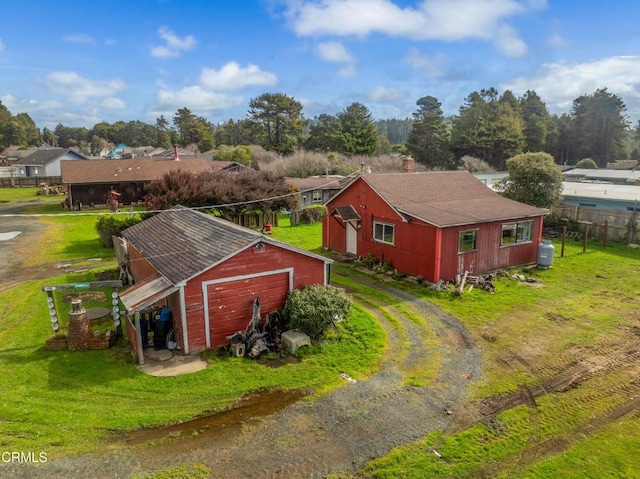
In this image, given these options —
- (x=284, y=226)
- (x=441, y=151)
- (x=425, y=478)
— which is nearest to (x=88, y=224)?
(x=284, y=226)

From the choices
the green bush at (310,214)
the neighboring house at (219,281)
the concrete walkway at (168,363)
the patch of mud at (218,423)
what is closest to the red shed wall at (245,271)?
the neighboring house at (219,281)

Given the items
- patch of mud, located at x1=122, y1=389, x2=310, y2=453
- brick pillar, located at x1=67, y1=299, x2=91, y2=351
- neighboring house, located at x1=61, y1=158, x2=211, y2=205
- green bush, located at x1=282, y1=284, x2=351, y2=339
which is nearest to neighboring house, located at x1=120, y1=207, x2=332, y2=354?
green bush, located at x1=282, y1=284, x2=351, y2=339

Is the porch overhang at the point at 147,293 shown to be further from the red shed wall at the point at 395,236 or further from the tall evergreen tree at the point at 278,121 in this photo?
the tall evergreen tree at the point at 278,121

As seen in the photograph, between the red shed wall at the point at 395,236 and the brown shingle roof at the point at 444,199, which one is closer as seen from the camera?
the red shed wall at the point at 395,236

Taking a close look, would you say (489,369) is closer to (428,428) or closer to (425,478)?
(428,428)

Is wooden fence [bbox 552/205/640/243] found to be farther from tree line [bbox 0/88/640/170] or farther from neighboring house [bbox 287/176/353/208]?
tree line [bbox 0/88/640/170]
